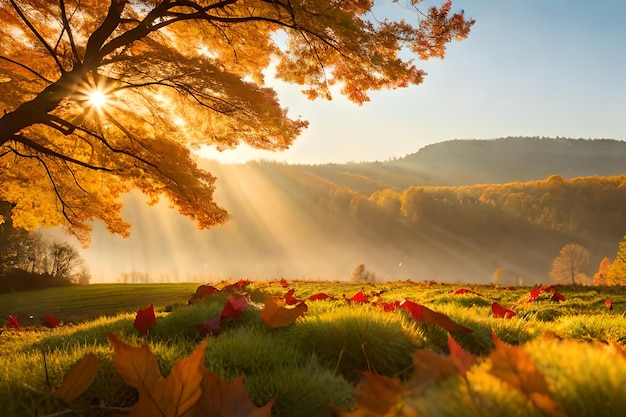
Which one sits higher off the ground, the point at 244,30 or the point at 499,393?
the point at 244,30

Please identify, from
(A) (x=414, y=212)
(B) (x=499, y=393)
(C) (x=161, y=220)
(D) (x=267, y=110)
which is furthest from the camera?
(C) (x=161, y=220)

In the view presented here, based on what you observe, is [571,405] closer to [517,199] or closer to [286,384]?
[286,384]

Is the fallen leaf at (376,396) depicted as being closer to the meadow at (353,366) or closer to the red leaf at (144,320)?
the meadow at (353,366)

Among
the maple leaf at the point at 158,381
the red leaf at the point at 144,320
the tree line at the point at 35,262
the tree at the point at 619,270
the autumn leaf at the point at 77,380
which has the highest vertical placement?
the maple leaf at the point at 158,381

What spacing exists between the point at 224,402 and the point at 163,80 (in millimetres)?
8743

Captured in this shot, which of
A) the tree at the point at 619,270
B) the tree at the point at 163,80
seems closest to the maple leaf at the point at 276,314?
the tree at the point at 163,80

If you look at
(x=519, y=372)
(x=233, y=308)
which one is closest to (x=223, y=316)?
(x=233, y=308)

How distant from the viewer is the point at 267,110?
834 cm

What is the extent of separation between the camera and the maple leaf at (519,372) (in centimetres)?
51

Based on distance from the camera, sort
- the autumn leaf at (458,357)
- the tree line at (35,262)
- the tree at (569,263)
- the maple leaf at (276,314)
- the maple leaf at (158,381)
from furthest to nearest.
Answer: the tree at (569,263)
the tree line at (35,262)
the maple leaf at (276,314)
the maple leaf at (158,381)
the autumn leaf at (458,357)

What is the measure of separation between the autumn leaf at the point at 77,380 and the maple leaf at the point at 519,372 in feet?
3.41

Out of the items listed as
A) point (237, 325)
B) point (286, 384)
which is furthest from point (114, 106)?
point (286, 384)

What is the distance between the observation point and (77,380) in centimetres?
117

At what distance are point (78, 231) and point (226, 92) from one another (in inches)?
314
